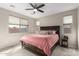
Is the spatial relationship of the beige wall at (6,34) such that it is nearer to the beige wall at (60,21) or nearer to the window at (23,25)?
the window at (23,25)

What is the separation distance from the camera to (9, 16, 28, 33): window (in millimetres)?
1375

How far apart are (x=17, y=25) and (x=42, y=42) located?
0.90 metres

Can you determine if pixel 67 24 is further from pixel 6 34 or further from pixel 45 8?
pixel 6 34

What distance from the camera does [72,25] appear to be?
5.16 ft

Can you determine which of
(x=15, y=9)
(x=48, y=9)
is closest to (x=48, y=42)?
(x=48, y=9)

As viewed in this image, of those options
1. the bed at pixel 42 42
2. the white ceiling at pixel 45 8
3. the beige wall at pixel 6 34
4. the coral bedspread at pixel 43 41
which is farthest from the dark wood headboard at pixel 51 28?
the beige wall at pixel 6 34

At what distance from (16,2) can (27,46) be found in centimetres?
148

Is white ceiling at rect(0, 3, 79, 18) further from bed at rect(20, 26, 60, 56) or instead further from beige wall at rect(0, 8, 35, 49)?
bed at rect(20, 26, 60, 56)

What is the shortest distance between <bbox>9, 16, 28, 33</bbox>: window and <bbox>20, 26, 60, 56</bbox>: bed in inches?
10.0

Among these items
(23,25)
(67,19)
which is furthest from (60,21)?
(23,25)

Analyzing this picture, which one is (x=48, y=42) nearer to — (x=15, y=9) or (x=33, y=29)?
(x=33, y=29)

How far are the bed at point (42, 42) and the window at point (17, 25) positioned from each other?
254 millimetres

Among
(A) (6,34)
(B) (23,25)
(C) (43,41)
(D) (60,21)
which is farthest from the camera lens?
(C) (43,41)

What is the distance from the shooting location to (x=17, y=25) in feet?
4.74
